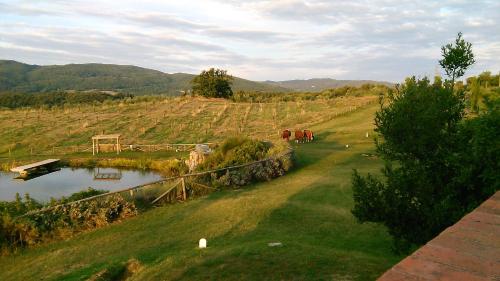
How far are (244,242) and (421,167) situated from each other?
Answer: 4.68 metres

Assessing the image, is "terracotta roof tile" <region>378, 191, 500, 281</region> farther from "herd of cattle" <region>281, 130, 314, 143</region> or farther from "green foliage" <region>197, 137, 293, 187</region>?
"herd of cattle" <region>281, 130, 314, 143</region>

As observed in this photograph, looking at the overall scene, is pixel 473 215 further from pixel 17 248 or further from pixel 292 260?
pixel 17 248

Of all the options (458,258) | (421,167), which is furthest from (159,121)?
(458,258)

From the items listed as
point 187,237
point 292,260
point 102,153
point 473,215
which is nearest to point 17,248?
point 187,237

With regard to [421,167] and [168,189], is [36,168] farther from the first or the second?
[421,167]

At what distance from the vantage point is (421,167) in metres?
9.27

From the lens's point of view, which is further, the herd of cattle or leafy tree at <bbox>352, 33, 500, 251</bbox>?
the herd of cattle

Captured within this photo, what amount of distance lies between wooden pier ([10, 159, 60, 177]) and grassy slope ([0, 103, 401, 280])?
18.8m

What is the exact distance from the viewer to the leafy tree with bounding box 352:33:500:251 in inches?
344

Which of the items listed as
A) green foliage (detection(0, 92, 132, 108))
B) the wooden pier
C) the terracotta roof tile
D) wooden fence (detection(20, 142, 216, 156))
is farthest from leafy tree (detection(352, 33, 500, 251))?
green foliage (detection(0, 92, 132, 108))

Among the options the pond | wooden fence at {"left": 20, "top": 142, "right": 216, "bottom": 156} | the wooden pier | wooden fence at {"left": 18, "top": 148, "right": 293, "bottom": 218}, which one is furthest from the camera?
wooden fence at {"left": 20, "top": 142, "right": 216, "bottom": 156}

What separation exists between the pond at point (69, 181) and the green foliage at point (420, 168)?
738 inches

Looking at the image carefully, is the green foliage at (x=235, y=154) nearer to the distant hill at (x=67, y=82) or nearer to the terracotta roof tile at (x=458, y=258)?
the terracotta roof tile at (x=458, y=258)

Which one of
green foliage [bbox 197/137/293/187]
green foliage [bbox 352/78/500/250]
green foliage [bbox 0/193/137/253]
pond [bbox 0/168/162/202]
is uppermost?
green foliage [bbox 352/78/500/250]
